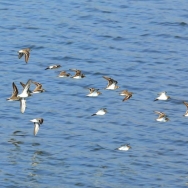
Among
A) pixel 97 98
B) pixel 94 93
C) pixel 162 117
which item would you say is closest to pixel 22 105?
pixel 94 93

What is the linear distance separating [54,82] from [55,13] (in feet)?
53.1

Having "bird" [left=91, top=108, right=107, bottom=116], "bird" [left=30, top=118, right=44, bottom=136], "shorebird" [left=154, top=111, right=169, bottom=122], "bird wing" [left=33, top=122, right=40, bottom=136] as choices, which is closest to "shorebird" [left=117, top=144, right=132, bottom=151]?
"shorebird" [left=154, top=111, right=169, bottom=122]

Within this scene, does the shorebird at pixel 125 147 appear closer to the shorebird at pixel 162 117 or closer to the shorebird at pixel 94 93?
the shorebird at pixel 162 117

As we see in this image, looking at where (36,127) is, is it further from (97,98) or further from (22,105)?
(97,98)

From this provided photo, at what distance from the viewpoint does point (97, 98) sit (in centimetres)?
6481

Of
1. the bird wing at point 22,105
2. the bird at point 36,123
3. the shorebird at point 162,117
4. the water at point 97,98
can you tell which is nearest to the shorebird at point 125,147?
the water at point 97,98

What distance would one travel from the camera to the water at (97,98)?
5491cm

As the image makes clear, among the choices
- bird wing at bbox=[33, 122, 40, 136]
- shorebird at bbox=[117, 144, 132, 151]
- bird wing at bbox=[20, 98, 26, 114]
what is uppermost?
bird wing at bbox=[20, 98, 26, 114]

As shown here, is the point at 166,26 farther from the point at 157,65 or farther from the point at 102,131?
the point at 102,131

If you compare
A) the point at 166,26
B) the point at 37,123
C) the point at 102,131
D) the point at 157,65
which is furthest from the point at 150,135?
the point at 166,26

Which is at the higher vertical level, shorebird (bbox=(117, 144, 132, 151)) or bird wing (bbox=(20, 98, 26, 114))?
bird wing (bbox=(20, 98, 26, 114))

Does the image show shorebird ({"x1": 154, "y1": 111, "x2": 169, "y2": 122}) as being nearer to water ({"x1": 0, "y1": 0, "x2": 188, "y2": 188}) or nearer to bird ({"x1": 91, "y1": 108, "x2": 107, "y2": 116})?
water ({"x1": 0, "y1": 0, "x2": 188, "y2": 188})

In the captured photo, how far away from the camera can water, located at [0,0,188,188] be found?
54906mm

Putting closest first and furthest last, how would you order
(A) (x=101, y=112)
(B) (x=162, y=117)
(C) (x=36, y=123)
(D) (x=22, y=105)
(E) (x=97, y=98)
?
(C) (x=36, y=123) < (D) (x=22, y=105) < (B) (x=162, y=117) < (A) (x=101, y=112) < (E) (x=97, y=98)
